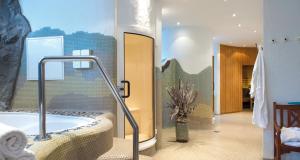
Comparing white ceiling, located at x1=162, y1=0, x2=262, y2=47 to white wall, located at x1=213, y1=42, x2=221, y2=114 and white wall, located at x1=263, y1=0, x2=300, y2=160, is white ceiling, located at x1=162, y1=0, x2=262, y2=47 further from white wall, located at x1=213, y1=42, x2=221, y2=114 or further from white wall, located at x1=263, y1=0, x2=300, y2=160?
white wall, located at x1=213, y1=42, x2=221, y2=114

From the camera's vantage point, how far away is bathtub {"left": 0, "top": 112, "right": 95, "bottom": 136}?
3.52 metres

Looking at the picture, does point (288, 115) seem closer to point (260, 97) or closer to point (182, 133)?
point (260, 97)

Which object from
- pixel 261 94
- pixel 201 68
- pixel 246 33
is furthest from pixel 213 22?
pixel 261 94

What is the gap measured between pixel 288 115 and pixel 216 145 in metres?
1.74

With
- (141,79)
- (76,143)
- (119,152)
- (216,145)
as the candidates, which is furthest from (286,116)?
(76,143)

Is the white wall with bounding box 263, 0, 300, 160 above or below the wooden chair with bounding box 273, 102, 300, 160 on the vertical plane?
above

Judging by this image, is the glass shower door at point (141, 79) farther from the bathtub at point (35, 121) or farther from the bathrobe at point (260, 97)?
the bathrobe at point (260, 97)

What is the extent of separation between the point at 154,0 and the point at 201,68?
119 inches

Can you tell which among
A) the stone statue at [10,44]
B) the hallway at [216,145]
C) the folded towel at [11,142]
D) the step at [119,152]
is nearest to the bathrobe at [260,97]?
the hallway at [216,145]

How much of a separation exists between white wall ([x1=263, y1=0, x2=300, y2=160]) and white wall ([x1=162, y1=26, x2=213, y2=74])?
10.7 feet

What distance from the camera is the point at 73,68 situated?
4.07 metres

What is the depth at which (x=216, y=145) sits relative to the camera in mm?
5461

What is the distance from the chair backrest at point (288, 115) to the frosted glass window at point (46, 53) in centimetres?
337

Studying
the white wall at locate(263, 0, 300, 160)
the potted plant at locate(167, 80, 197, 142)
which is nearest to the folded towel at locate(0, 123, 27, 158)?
the white wall at locate(263, 0, 300, 160)
